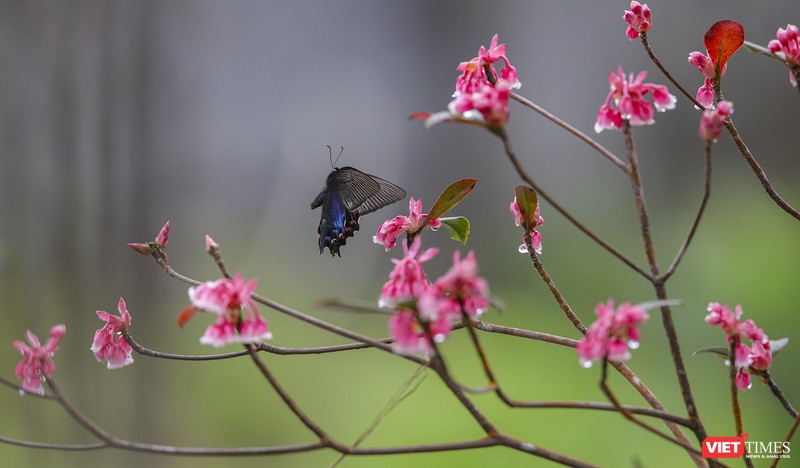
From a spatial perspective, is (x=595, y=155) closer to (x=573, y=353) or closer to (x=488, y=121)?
(x=573, y=353)

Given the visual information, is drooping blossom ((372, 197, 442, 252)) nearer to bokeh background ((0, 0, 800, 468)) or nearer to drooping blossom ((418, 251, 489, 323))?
drooping blossom ((418, 251, 489, 323))

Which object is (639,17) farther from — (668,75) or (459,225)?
(459,225)

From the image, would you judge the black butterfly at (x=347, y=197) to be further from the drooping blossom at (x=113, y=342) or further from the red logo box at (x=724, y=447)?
the red logo box at (x=724, y=447)

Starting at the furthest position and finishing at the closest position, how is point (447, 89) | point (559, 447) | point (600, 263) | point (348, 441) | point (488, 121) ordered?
point (447, 89) < point (600, 263) < point (348, 441) < point (559, 447) < point (488, 121)

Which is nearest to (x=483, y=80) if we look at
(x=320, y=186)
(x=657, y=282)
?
(x=657, y=282)

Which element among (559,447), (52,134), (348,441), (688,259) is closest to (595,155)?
(688,259)

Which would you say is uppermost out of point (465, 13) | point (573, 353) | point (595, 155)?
point (465, 13)
